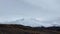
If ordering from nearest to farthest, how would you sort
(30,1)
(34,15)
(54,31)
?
(54,31) < (34,15) < (30,1)

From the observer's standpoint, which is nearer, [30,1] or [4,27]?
[4,27]

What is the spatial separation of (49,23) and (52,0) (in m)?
0.29

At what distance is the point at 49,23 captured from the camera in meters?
1.33

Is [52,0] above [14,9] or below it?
above

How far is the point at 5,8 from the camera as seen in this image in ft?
4.82

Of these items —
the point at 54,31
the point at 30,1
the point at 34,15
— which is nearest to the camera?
the point at 54,31

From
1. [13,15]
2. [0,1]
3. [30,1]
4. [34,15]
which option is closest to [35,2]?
[30,1]

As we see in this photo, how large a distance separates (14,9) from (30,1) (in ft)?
0.69

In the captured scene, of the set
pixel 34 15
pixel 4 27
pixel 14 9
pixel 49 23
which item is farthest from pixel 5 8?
pixel 49 23

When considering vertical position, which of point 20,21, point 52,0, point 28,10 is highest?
point 52,0

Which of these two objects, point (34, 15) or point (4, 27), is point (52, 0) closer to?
point (34, 15)

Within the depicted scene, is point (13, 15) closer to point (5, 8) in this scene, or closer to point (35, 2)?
point (5, 8)

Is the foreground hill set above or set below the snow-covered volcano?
below

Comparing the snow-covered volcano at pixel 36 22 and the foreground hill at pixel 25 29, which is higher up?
the snow-covered volcano at pixel 36 22
